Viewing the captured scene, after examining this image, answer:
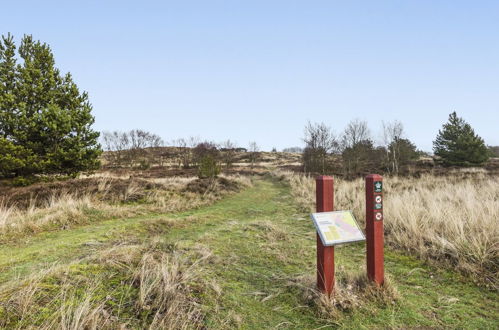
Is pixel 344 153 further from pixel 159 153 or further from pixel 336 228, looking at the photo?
pixel 159 153

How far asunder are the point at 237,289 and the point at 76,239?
3879 millimetres

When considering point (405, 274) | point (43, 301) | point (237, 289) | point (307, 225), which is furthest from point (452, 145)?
point (43, 301)

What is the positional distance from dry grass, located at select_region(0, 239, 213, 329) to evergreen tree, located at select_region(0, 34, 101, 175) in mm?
10299

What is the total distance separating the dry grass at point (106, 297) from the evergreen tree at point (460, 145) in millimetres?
35337

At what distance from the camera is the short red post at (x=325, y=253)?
2711 mm

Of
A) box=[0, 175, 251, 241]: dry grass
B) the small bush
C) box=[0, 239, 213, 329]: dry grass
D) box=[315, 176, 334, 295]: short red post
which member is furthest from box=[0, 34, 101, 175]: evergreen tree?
box=[315, 176, 334, 295]: short red post

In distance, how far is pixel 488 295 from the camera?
2973mm

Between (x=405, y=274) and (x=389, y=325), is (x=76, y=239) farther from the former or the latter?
(x=405, y=274)

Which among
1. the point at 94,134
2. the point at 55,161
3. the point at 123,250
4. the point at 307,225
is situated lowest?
the point at 307,225

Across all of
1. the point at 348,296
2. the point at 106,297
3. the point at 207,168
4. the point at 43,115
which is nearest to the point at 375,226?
the point at 348,296

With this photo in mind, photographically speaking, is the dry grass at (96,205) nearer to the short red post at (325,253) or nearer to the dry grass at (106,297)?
the dry grass at (106,297)

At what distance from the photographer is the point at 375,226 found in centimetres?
285

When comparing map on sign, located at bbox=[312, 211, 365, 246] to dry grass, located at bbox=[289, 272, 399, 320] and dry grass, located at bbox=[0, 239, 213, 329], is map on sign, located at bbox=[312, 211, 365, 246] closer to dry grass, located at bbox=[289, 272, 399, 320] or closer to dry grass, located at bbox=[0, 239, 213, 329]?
dry grass, located at bbox=[289, 272, 399, 320]

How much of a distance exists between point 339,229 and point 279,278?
52.5 inches
